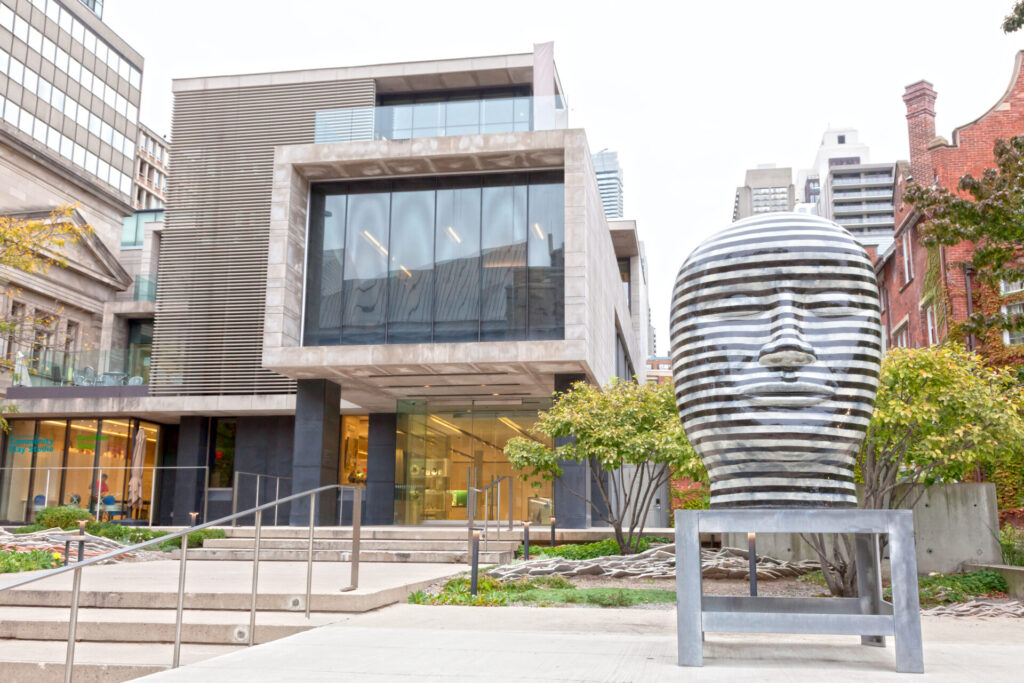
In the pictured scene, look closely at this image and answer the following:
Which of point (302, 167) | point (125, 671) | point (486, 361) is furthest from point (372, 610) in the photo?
point (302, 167)

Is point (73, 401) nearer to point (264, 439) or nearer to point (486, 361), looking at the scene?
point (264, 439)

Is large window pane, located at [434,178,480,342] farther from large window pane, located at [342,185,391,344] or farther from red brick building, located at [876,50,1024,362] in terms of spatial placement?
red brick building, located at [876,50,1024,362]

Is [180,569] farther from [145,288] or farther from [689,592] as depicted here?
[145,288]

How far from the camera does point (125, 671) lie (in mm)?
6082

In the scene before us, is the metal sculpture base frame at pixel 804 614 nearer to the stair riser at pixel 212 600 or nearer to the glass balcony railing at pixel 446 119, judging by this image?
the stair riser at pixel 212 600

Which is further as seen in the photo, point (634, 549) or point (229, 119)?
point (229, 119)

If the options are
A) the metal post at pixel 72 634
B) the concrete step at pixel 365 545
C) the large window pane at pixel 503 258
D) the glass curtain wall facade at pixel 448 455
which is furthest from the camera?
the glass curtain wall facade at pixel 448 455

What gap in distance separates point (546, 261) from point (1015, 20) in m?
9.85

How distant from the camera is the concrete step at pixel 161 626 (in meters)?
6.88

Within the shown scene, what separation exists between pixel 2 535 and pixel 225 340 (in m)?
10.3

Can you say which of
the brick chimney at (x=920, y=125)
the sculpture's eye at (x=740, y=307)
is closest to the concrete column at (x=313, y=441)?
the sculpture's eye at (x=740, y=307)

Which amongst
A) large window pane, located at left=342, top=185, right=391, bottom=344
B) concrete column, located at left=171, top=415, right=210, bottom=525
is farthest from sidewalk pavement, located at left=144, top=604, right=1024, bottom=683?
concrete column, located at left=171, top=415, right=210, bottom=525

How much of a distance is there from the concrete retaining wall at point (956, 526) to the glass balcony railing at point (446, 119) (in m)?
11.5

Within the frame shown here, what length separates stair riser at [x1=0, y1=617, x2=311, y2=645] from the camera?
6848mm
